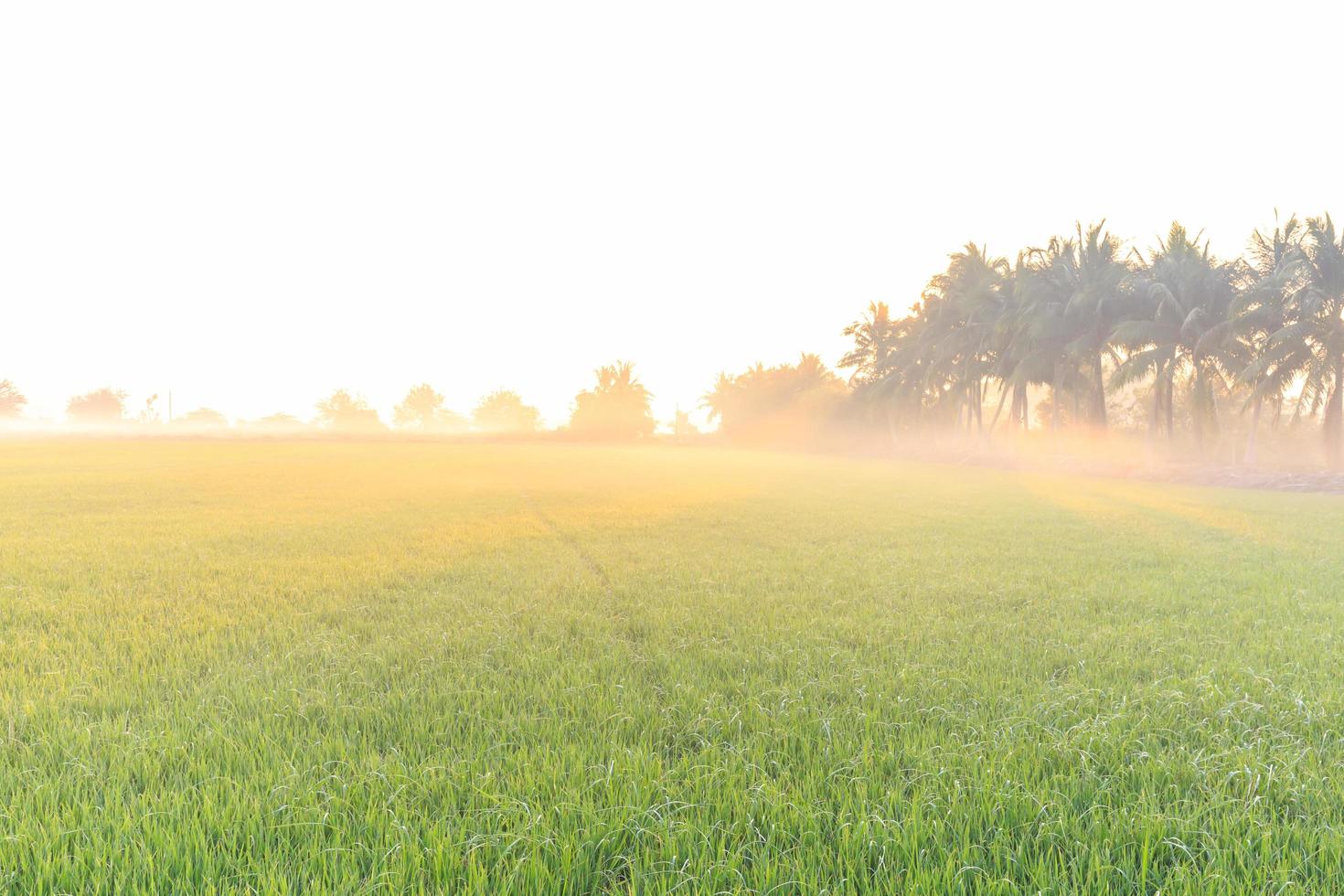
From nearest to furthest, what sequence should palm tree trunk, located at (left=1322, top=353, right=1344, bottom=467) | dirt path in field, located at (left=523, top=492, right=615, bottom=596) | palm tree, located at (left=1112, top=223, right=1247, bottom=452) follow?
→ dirt path in field, located at (left=523, top=492, right=615, bottom=596)
palm tree trunk, located at (left=1322, top=353, right=1344, bottom=467)
palm tree, located at (left=1112, top=223, right=1247, bottom=452)

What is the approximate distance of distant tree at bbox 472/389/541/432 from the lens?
→ 127 meters

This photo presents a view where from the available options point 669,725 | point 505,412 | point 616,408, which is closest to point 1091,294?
point 669,725

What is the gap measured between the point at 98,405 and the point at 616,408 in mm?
98441

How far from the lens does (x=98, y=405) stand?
116188 mm

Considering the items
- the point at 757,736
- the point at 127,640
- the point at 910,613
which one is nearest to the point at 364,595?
the point at 127,640

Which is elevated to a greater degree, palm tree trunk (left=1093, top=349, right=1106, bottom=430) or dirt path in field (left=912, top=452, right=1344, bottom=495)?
palm tree trunk (left=1093, top=349, right=1106, bottom=430)

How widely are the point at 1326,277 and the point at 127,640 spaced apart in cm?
3989

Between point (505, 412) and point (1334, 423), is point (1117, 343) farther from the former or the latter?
point (505, 412)

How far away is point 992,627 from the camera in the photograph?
5.30 m

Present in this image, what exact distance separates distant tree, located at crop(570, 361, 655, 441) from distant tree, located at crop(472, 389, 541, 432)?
1226 inches

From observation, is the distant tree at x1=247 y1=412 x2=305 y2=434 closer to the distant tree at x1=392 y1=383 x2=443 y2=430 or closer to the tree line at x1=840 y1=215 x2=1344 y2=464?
the distant tree at x1=392 y1=383 x2=443 y2=430

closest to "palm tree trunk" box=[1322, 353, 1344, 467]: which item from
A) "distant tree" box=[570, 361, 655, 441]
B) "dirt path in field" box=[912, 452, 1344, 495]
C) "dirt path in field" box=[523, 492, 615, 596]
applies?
"dirt path in field" box=[912, 452, 1344, 495]

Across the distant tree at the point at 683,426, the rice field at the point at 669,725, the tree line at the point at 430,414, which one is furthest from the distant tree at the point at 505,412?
the rice field at the point at 669,725

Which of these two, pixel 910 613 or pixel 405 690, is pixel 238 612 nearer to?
pixel 405 690
